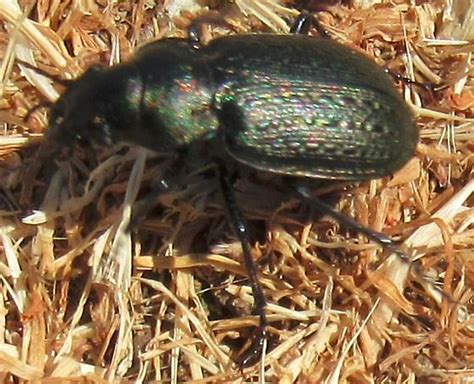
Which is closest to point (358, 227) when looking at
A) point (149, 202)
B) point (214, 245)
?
point (214, 245)

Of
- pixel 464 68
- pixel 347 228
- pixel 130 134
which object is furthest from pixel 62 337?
pixel 464 68

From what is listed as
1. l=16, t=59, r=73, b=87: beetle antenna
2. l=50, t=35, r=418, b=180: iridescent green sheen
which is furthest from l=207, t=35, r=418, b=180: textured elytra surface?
l=16, t=59, r=73, b=87: beetle antenna

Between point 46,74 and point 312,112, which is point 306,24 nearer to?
point 312,112

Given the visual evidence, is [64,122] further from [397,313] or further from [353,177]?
[397,313]

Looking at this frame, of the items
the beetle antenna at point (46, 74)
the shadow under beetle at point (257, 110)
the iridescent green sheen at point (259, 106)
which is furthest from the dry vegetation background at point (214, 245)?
the iridescent green sheen at point (259, 106)

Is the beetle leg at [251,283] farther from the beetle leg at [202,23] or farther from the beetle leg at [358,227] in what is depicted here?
the beetle leg at [202,23]

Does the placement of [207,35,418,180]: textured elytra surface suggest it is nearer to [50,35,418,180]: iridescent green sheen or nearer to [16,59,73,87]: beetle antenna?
[50,35,418,180]: iridescent green sheen
